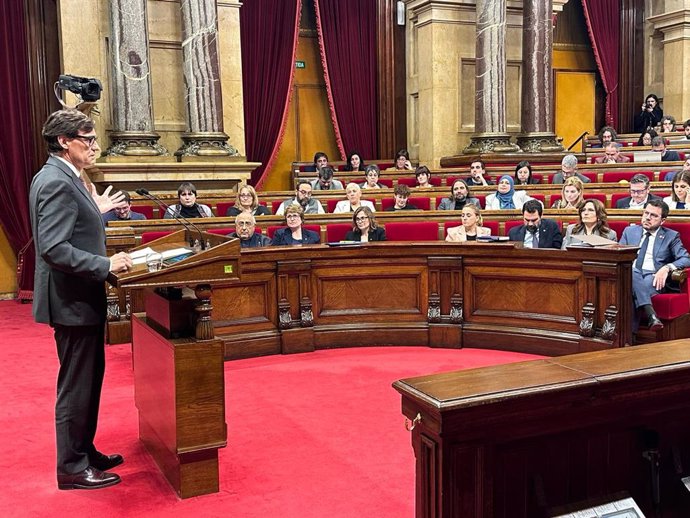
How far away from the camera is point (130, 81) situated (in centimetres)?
777

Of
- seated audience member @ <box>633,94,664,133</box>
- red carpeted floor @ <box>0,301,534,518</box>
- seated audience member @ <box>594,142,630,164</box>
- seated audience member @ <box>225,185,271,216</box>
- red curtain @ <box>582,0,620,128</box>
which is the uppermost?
red curtain @ <box>582,0,620,128</box>

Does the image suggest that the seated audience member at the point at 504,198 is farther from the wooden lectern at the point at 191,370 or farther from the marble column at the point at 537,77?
the wooden lectern at the point at 191,370

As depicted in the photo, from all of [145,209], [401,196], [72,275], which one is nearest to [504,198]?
[401,196]

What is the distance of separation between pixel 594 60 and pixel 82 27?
967cm

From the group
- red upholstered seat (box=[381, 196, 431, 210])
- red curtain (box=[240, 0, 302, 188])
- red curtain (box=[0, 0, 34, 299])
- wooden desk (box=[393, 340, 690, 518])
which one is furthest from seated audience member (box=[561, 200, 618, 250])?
red curtain (box=[240, 0, 302, 188])

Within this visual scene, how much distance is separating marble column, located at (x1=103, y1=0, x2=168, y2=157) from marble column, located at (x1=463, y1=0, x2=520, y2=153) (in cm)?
456

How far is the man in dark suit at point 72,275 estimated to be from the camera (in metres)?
2.68

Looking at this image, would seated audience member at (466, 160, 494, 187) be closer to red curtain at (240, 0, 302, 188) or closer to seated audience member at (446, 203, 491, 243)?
seated audience member at (446, 203, 491, 243)

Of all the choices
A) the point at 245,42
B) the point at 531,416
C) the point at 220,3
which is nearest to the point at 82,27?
the point at 220,3

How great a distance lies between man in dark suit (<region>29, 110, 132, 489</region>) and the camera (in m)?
2.68

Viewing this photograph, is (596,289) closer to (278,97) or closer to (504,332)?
(504,332)

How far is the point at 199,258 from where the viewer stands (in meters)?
2.72

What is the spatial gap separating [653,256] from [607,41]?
391 inches

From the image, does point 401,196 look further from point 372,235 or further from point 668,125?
point 668,125
